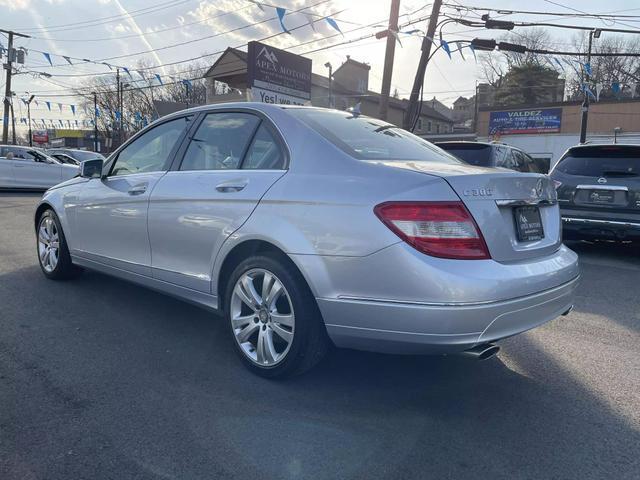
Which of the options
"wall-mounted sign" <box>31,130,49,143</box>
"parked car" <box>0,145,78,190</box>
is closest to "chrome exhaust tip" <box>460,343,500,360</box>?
"parked car" <box>0,145,78,190</box>

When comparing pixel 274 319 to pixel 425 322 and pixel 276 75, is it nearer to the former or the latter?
pixel 425 322

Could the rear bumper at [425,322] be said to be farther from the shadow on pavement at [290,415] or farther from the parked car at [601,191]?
the parked car at [601,191]

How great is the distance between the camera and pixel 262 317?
10.4 feet

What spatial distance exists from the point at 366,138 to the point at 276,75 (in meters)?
13.6

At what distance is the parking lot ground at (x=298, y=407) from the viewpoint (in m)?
2.37

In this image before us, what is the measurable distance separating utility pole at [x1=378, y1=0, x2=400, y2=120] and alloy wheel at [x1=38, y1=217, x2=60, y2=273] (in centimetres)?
1023

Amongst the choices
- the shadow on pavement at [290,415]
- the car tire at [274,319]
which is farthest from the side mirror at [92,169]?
the car tire at [274,319]

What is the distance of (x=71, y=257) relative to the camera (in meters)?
5.11

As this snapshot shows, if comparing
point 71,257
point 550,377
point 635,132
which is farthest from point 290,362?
point 635,132

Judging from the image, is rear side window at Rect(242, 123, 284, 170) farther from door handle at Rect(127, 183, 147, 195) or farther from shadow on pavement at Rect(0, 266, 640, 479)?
shadow on pavement at Rect(0, 266, 640, 479)

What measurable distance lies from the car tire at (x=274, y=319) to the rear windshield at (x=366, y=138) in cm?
82

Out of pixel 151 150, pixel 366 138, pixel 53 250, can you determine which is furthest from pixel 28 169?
pixel 366 138

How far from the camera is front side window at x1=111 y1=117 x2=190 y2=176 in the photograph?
4.12 meters

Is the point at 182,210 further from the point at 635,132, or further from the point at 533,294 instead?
the point at 635,132
